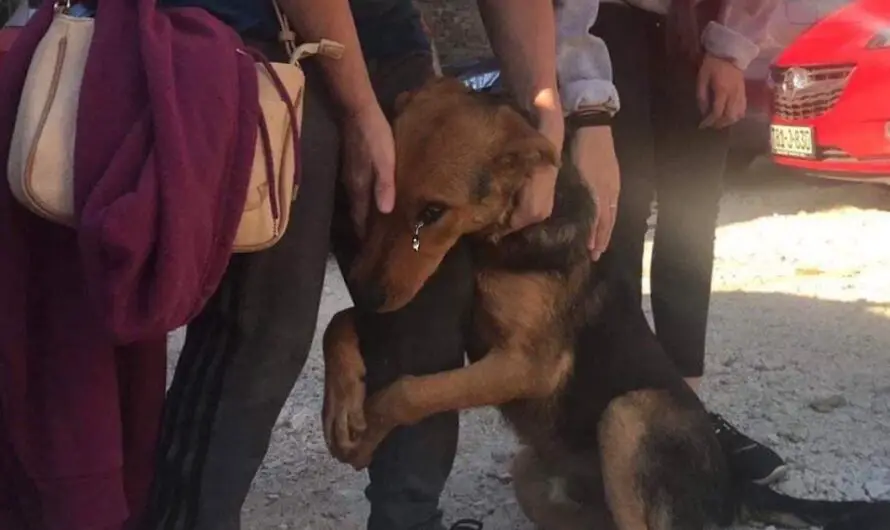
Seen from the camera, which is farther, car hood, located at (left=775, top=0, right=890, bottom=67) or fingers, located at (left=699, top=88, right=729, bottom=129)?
car hood, located at (left=775, top=0, right=890, bottom=67)

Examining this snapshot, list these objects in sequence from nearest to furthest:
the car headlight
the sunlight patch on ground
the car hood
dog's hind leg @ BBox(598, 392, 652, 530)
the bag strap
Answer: the bag strap < dog's hind leg @ BBox(598, 392, 652, 530) < the sunlight patch on ground < the car headlight < the car hood

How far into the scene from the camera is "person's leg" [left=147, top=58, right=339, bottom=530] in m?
1.84

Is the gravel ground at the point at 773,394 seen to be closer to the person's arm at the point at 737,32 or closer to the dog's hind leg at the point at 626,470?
the dog's hind leg at the point at 626,470

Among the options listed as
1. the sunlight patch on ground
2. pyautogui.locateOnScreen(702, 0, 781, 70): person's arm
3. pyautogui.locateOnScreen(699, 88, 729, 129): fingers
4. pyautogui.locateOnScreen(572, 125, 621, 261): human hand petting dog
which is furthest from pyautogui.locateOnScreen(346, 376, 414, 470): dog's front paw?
the sunlight patch on ground

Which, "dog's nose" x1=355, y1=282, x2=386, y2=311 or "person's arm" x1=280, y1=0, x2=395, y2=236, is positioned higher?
"person's arm" x1=280, y1=0, x2=395, y2=236

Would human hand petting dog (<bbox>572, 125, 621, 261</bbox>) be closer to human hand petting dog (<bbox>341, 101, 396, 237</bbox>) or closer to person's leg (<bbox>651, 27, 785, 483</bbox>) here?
person's leg (<bbox>651, 27, 785, 483</bbox>)

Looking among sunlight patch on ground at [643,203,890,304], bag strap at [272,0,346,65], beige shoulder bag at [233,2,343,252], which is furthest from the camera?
sunlight patch on ground at [643,203,890,304]

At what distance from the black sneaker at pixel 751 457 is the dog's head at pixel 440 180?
45.4 inches

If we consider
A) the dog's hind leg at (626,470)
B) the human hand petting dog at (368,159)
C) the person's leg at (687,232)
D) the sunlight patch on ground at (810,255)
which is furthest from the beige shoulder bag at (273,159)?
the sunlight patch on ground at (810,255)

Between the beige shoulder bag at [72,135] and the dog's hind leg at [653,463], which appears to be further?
the dog's hind leg at [653,463]

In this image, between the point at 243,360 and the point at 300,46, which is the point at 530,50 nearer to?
the point at 300,46

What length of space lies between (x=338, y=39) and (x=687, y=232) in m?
1.54

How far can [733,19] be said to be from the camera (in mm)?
2910

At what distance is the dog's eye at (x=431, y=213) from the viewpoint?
7.17 ft
